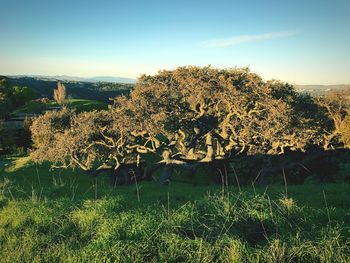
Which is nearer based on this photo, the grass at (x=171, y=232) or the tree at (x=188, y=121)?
the grass at (x=171, y=232)

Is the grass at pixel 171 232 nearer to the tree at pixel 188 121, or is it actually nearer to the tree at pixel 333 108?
the tree at pixel 188 121

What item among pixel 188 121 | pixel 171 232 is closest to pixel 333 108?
pixel 188 121

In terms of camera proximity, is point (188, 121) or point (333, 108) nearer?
point (188, 121)

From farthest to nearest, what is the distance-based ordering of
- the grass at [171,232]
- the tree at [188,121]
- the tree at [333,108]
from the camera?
the tree at [333,108] < the tree at [188,121] < the grass at [171,232]

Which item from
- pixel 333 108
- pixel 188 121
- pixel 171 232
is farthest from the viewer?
pixel 333 108

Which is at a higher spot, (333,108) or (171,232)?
(333,108)

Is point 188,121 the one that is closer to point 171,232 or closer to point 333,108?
point 333,108

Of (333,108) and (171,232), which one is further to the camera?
(333,108)

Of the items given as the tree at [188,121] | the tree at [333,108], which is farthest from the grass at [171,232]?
the tree at [333,108]

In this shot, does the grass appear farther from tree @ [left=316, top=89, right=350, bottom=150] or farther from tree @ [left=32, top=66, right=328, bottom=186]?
tree @ [left=316, top=89, right=350, bottom=150]

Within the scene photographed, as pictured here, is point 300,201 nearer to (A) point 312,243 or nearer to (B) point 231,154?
(A) point 312,243

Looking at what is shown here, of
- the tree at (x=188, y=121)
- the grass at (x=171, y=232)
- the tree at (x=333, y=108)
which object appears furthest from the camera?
the tree at (x=333, y=108)

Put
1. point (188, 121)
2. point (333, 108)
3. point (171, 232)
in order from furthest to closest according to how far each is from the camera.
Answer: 1. point (333, 108)
2. point (188, 121)
3. point (171, 232)

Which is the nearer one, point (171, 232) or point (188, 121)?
point (171, 232)
